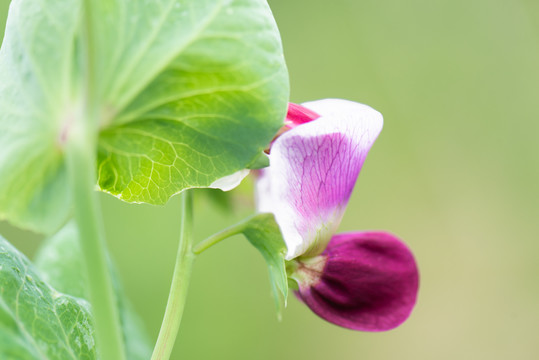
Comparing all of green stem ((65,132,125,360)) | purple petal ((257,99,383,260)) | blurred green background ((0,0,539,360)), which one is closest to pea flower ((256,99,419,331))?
purple petal ((257,99,383,260))

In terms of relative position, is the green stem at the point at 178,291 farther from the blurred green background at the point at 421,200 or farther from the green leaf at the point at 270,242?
the blurred green background at the point at 421,200

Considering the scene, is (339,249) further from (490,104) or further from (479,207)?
(490,104)

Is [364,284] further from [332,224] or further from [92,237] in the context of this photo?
[92,237]

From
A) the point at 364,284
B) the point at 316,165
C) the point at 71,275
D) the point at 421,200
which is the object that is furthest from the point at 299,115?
the point at 421,200

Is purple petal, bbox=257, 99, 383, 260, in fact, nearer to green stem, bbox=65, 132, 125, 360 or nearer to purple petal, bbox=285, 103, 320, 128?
purple petal, bbox=285, 103, 320, 128

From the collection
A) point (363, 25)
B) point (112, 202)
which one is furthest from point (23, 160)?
point (363, 25)

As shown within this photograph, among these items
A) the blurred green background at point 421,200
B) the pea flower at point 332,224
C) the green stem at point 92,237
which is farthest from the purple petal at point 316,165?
the blurred green background at point 421,200
